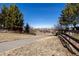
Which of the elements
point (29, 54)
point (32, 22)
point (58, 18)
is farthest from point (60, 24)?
point (29, 54)

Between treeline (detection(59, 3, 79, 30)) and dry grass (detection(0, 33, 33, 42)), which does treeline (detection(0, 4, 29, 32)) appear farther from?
treeline (detection(59, 3, 79, 30))

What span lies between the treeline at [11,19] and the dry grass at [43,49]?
0.46m

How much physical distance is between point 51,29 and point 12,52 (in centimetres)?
106

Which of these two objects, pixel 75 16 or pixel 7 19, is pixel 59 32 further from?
pixel 7 19

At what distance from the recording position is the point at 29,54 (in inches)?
213

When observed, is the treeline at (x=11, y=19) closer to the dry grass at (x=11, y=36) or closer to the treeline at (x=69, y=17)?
the dry grass at (x=11, y=36)

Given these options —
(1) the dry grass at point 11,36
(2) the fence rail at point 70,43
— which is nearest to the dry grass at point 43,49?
(2) the fence rail at point 70,43

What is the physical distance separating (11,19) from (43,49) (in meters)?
1.02

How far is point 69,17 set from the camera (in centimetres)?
578

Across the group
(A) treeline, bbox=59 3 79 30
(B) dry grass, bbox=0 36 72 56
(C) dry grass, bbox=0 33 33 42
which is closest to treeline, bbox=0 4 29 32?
(C) dry grass, bbox=0 33 33 42

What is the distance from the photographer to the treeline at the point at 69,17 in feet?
18.6

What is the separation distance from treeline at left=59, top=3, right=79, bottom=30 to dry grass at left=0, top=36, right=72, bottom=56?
1.46 ft

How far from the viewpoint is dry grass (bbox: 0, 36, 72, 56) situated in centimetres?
537

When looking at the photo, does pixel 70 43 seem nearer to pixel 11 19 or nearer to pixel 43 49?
pixel 43 49
